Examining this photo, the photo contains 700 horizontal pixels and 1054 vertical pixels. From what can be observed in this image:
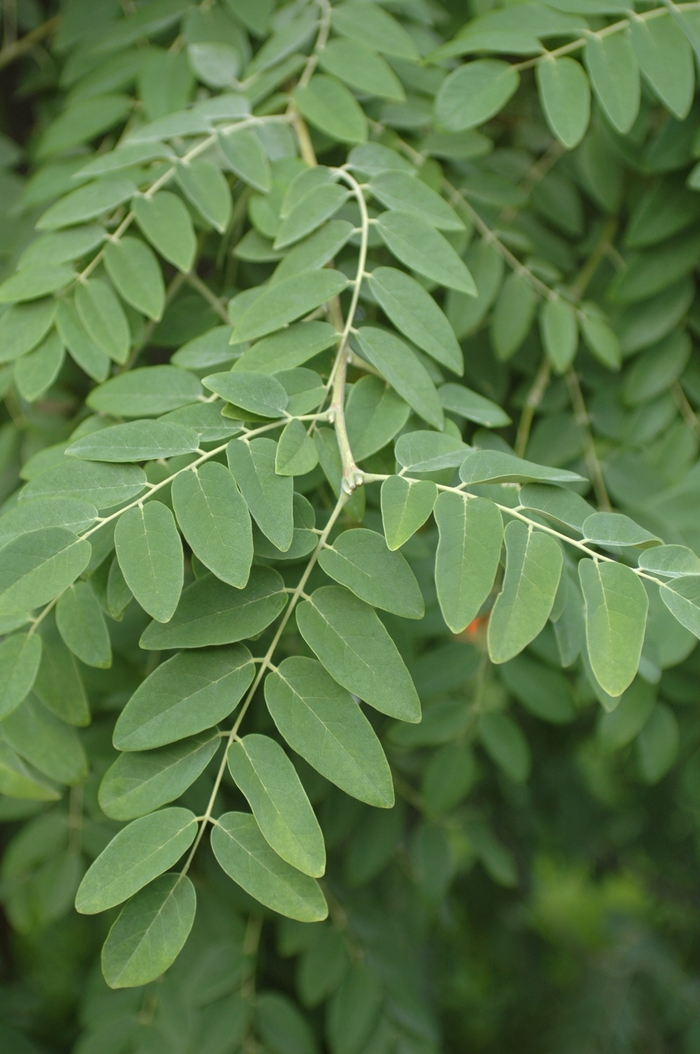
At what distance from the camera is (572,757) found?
1.78m

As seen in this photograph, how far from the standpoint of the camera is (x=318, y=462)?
24.5 inches

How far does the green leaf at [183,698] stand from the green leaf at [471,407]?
270 mm

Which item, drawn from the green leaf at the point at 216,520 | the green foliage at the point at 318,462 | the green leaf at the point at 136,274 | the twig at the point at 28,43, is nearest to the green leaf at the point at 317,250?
the green foliage at the point at 318,462

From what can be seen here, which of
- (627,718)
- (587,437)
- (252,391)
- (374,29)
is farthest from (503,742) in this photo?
(374,29)

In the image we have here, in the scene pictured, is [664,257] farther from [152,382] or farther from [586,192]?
[152,382]

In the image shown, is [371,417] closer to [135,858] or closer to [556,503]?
[556,503]

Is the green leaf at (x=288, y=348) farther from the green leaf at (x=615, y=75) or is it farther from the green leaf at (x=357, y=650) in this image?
the green leaf at (x=615, y=75)

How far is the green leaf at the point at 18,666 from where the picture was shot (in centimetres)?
59

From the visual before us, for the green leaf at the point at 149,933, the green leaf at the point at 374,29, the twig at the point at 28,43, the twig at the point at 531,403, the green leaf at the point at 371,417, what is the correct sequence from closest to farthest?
the green leaf at the point at 149,933 < the green leaf at the point at 371,417 < the green leaf at the point at 374,29 < the twig at the point at 531,403 < the twig at the point at 28,43

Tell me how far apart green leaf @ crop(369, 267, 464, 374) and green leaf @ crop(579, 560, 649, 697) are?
0.66 feet

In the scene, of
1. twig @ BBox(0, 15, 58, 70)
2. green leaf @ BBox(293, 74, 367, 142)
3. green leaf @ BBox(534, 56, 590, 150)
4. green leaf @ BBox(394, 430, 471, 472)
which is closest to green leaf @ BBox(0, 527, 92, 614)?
green leaf @ BBox(394, 430, 471, 472)

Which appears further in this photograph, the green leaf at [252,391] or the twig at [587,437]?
the twig at [587,437]

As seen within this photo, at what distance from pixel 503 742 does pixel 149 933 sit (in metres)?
0.54

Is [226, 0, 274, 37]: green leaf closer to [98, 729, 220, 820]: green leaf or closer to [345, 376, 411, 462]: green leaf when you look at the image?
[345, 376, 411, 462]: green leaf
